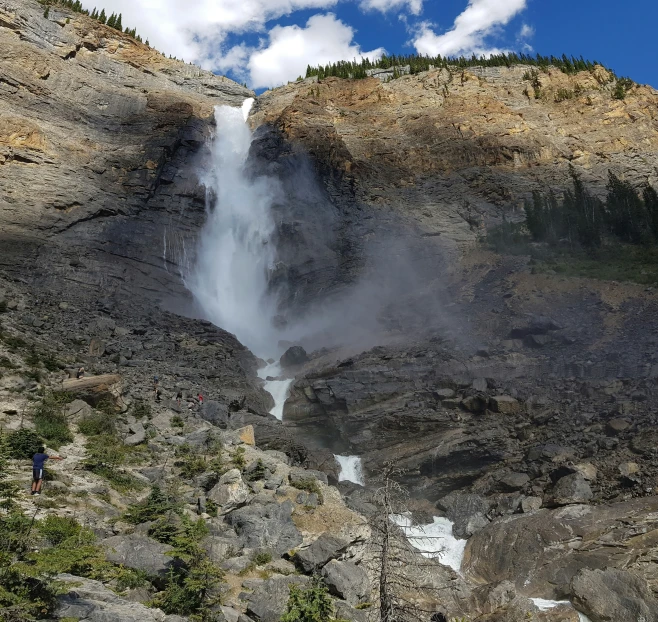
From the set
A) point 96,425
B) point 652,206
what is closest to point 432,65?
point 652,206

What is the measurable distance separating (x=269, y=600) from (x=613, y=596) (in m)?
10.2

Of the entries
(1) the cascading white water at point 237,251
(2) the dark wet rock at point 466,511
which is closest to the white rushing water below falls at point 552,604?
(2) the dark wet rock at point 466,511

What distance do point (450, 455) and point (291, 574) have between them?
47.1ft

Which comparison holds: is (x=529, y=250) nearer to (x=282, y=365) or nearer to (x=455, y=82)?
(x=282, y=365)

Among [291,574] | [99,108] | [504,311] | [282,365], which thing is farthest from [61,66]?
[291,574]

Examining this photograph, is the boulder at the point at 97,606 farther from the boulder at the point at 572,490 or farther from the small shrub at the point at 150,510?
the boulder at the point at 572,490

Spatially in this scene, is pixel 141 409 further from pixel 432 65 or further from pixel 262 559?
pixel 432 65

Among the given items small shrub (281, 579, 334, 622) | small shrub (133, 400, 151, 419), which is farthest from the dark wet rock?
small shrub (281, 579, 334, 622)

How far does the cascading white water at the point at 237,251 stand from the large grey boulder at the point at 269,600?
26616mm

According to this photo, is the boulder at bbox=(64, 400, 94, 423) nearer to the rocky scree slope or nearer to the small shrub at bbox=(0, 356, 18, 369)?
the small shrub at bbox=(0, 356, 18, 369)

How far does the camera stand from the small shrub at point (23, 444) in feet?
49.5

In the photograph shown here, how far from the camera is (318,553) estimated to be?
42.2 ft

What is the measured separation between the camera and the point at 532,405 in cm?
2667

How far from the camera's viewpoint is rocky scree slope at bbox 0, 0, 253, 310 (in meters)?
38.3
